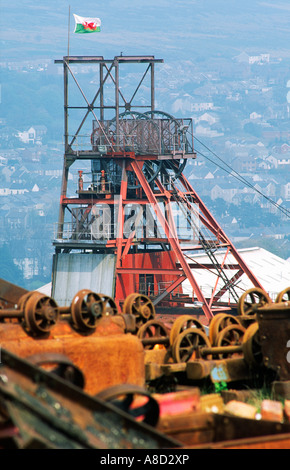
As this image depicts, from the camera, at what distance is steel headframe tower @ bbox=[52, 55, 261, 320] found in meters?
43.4

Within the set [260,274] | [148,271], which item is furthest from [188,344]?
[260,274]

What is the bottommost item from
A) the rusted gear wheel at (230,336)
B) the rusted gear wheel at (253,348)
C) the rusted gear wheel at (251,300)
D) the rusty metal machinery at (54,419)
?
the rusty metal machinery at (54,419)

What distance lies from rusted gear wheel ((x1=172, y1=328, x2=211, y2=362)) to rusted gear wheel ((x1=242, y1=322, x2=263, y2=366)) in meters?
1.07

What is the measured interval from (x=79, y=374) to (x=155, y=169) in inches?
1565

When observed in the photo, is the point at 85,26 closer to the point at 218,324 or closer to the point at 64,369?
the point at 218,324

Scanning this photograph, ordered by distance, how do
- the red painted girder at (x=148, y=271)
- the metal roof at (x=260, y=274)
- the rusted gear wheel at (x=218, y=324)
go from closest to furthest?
1. the rusted gear wheel at (x=218, y=324)
2. the red painted girder at (x=148, y=271)
3. the metal roof at (x=260, y=274)

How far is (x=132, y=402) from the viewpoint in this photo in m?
7.32

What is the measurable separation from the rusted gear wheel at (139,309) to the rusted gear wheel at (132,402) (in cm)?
830

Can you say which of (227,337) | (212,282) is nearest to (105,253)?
(212,282)

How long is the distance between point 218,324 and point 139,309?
5.73 ft

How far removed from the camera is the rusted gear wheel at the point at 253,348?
1274 cm

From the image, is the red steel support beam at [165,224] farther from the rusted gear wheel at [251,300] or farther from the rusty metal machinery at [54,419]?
the rusty metal machinery at [54,419]

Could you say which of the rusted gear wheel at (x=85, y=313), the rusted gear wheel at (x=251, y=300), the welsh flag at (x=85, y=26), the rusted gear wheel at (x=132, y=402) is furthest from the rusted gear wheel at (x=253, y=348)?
the welsh flag at (x=85, y=26)

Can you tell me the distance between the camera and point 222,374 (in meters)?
12.5
